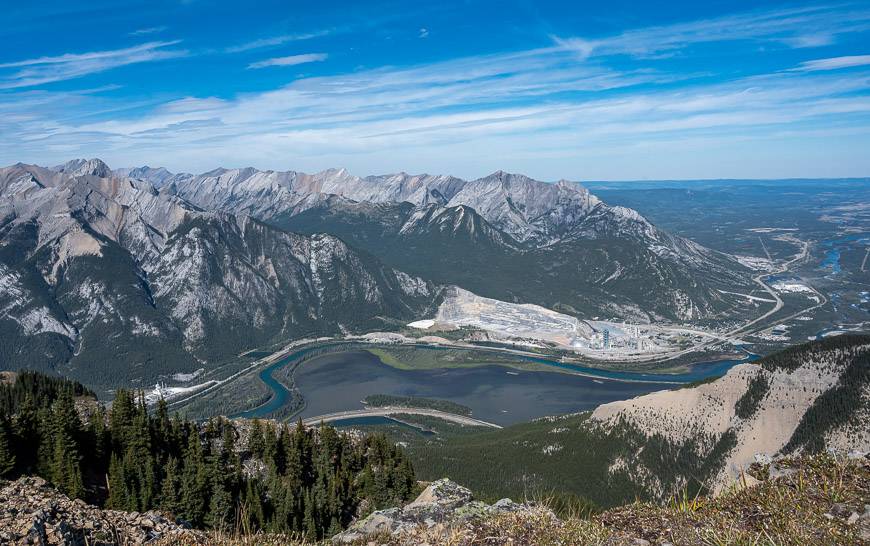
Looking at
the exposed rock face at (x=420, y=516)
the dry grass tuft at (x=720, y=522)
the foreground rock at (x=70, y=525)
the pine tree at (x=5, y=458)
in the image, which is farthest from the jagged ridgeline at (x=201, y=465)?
the dry grass tuft at (x=720, y=522)

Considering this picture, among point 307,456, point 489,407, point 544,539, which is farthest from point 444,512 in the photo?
point 489,407

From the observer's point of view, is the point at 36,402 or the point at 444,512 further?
the point at 36,402

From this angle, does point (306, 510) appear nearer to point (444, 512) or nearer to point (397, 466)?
point (397, 466)

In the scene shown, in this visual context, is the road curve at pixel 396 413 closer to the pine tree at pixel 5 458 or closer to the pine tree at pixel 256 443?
the pine tree at pixel 256 443

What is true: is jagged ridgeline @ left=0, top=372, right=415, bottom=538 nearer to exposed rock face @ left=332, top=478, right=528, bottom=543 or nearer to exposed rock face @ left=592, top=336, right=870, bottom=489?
exposed rock face @ left=332, top=478, right=528, bottom=543

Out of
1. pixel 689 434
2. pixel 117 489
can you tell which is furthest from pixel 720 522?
pixel 689 434

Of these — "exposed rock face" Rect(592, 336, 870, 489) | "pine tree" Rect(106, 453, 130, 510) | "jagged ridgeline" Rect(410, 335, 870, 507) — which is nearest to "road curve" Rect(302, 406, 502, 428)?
"jagged ridgeline" Rect(410, 335, 870, 507)
